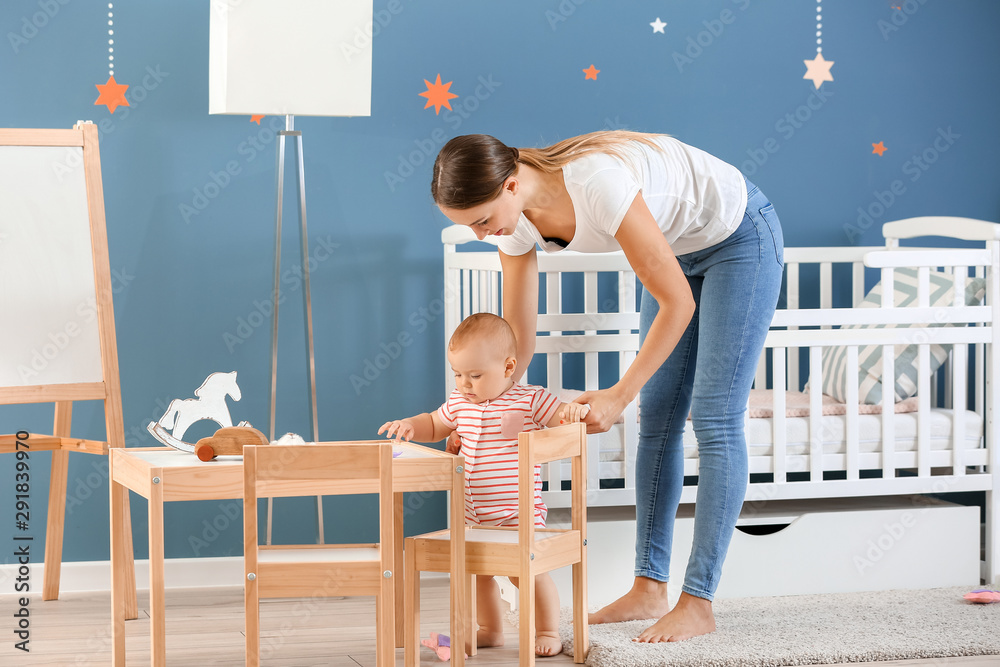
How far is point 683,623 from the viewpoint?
1.75 metres

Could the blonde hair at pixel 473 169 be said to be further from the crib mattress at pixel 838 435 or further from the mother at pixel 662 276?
the crib mattress at pixel 838 435

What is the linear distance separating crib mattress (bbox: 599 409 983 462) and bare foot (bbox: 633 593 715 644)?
0.41 metres

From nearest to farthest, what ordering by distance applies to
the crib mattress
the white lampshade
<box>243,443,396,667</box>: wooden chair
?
<box>243,443,396,667</box>: wooden chair
the white lampshade
the crib mattress

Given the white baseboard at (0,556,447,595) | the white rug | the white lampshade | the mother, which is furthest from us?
the white baseboard at (0,556,447,595)

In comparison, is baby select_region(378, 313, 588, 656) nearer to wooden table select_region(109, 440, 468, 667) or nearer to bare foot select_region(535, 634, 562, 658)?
bare foot select_region(535, 634, 562, 658)

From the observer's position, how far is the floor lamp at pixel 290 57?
196 cm

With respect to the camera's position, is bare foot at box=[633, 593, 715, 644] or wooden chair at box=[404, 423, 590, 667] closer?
wooden chair at box=[404, 423, 590, 667]

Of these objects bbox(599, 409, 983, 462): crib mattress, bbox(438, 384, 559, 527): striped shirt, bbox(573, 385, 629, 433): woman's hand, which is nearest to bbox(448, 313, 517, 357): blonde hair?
bbox(438, 384, 559, 527): striped shirt

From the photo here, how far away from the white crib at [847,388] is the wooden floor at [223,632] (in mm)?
448

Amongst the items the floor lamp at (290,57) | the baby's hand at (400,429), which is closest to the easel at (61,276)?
the floor lamp at (290,57)

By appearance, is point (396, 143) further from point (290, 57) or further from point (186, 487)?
point (186, 487)

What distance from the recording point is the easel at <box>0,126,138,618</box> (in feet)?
6.58

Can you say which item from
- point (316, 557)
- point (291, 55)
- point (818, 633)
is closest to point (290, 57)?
point (291, 55)

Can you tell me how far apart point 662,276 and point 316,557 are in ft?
2.25
